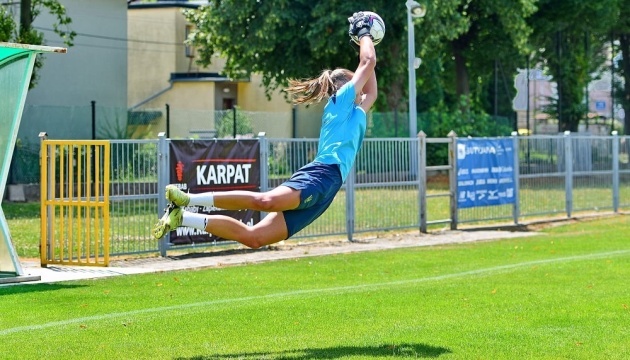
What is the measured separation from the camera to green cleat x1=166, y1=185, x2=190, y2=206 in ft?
30.7

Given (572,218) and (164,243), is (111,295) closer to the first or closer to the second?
(164,243)

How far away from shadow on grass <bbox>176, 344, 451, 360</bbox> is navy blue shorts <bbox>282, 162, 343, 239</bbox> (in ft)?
4.05

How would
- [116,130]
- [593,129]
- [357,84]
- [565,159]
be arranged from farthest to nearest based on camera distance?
[593,129], [116,130], [565,159], [357,84]

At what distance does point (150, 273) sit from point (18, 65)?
363 centimetres

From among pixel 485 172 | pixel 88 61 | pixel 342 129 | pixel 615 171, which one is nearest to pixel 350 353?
pixel 342 129

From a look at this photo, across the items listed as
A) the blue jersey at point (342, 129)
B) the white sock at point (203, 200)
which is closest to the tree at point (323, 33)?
the blue jersey at point (342, 129)

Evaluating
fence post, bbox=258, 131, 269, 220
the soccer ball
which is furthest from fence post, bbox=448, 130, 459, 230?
the soccer ball

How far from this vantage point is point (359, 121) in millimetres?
9922

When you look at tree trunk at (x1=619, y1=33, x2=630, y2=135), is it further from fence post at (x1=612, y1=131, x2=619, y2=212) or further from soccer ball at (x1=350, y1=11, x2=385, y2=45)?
soccer ball at (x1=350, y1=11, x2=385, y2=45)

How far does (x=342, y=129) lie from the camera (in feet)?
32.3

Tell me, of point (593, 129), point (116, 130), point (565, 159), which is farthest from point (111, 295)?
point (593, 129)

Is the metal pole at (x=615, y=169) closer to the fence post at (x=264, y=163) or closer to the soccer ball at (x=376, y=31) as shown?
the fence post at (x=264, y=163)

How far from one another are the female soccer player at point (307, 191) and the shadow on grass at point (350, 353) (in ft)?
3.60

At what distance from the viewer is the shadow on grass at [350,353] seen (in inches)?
349
